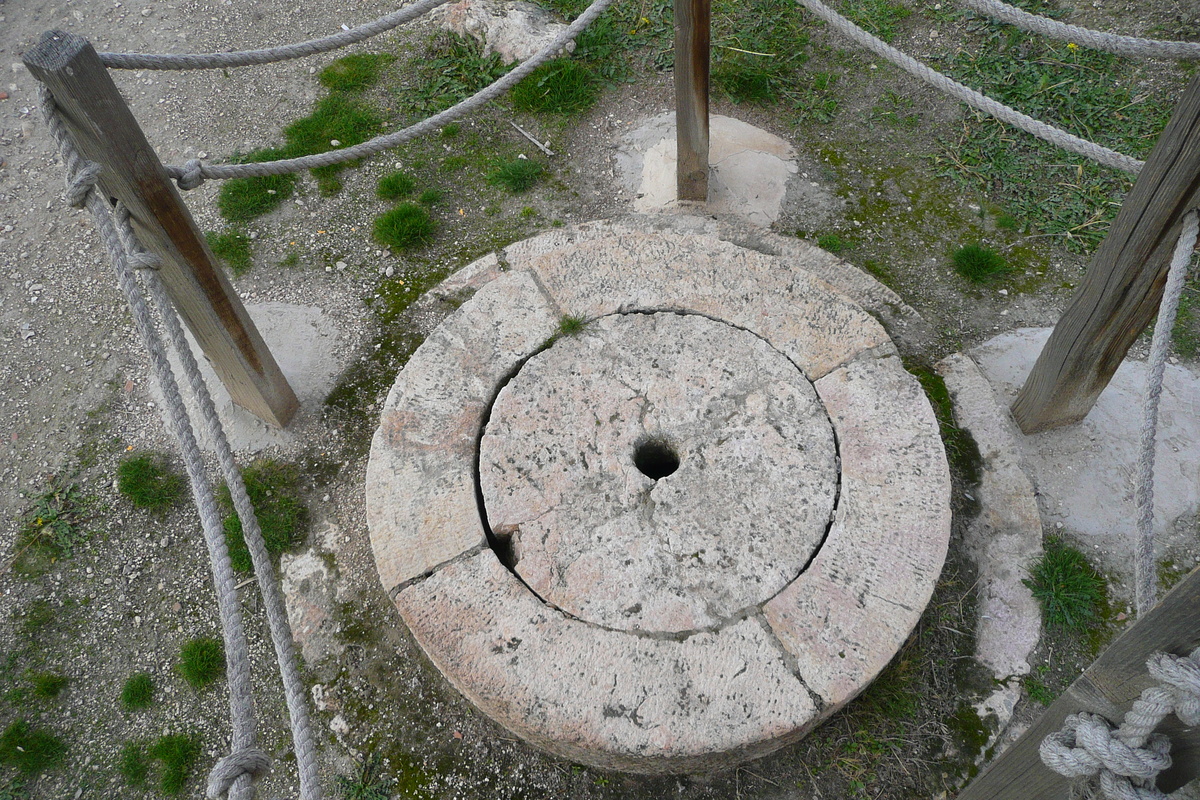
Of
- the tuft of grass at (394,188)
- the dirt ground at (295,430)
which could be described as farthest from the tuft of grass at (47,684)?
the tuft of grass at (394,188)

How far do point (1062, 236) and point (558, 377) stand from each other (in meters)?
3.06

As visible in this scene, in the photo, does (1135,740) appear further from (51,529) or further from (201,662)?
(51,529)

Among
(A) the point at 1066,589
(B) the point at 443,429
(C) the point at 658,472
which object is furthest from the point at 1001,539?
(B) the point at 443,429

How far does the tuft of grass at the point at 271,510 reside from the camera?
3.34 metres

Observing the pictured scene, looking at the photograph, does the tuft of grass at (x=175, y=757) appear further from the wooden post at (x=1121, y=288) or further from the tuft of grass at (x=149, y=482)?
the wooden post at (x=1121, y=288)

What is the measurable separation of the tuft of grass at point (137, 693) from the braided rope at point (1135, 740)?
3.32 m

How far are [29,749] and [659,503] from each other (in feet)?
9.13

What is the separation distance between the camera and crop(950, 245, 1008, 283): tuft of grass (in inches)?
156

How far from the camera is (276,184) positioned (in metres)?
4.52

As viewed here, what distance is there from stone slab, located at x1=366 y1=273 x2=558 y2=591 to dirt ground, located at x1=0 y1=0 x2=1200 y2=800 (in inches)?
26.7

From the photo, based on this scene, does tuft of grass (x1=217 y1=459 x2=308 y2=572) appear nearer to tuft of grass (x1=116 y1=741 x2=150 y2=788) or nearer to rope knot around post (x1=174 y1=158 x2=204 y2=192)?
tuft of grass (x1=116 y1=741 x2=150 y2=788)

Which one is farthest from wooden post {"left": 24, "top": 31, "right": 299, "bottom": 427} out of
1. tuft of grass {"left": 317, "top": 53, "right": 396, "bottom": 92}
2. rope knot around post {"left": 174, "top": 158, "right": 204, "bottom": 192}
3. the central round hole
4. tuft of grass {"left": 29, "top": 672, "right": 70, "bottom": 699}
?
tuft of grass {"left": 317, "top": 53, "right": 396, "bottom": 92}

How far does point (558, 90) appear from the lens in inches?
193

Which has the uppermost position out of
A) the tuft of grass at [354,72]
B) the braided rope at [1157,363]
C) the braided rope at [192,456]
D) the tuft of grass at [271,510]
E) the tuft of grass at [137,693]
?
the braided rope at [192,456]
